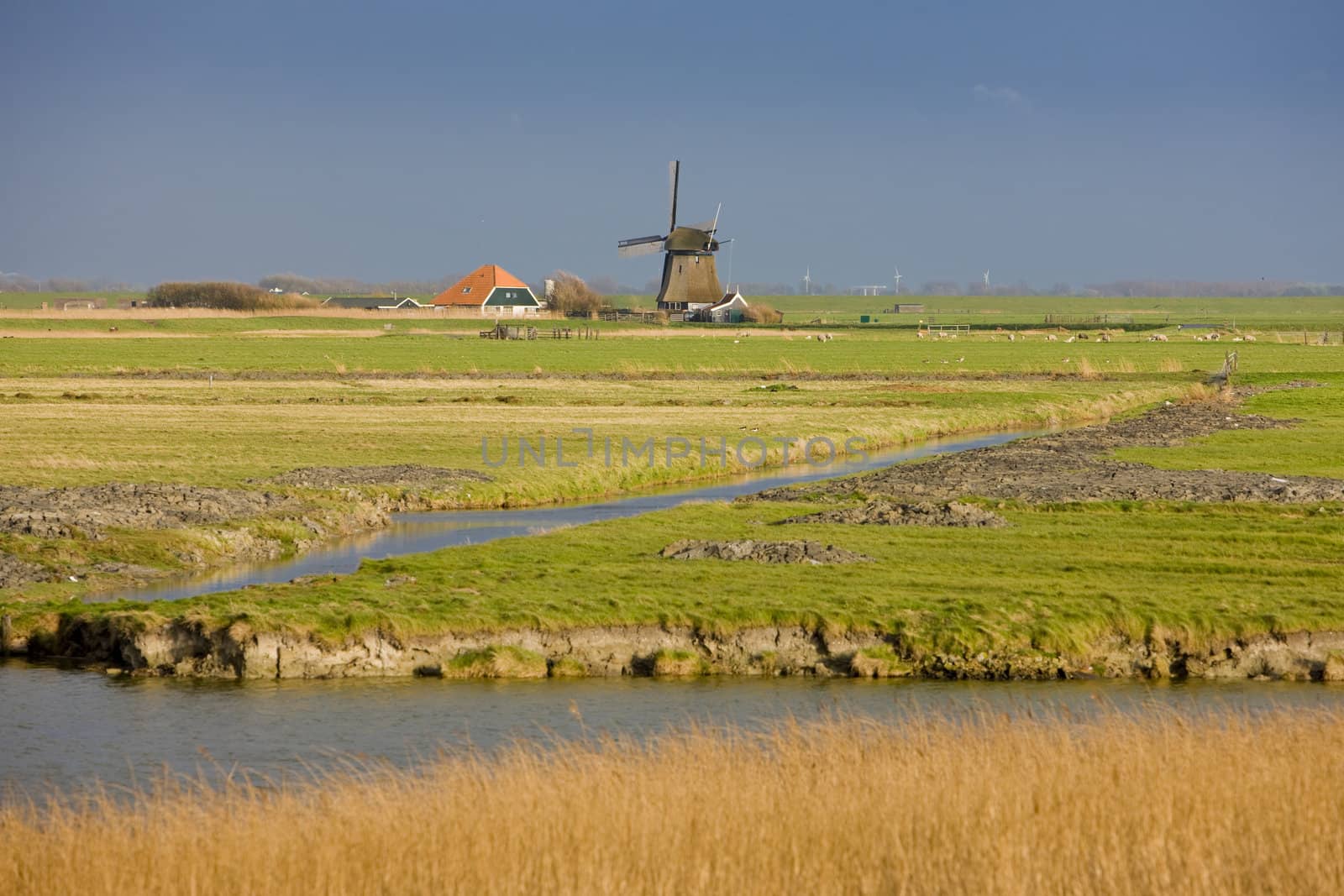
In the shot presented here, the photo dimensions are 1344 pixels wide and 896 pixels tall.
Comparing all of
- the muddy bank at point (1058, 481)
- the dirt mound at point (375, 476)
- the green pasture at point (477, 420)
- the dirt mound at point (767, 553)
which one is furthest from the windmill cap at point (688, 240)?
the dirt mound at point (767, 553)

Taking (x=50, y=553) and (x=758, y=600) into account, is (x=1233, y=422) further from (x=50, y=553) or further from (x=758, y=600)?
(x=50, y=553)

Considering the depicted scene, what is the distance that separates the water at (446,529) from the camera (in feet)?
85.6

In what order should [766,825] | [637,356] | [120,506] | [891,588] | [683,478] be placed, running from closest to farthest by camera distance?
[766,825]
[891,588]
[120,506]
[683,478]
[637,356]

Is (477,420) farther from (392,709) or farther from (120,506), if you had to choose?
(392,709)

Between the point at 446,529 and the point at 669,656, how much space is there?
527 inches

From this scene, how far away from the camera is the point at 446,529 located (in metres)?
33.0

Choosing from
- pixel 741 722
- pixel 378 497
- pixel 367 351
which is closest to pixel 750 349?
pixel 367 351

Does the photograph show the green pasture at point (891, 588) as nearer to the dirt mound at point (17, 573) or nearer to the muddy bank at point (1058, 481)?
the dirt mound at point (17, 573)

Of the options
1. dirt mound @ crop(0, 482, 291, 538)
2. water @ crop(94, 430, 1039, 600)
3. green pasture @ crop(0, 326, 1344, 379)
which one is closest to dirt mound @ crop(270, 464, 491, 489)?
water @ crop(94, 430, 1039, 600)

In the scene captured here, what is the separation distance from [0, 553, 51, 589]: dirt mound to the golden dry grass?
35.4ft

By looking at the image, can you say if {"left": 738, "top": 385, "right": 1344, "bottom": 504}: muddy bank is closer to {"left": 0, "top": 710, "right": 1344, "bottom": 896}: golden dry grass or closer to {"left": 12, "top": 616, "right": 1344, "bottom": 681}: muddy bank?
{"left": 12, "top": 616, "right": 1344, "bottom": 681}: muddy bank

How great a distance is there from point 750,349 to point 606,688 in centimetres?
10505

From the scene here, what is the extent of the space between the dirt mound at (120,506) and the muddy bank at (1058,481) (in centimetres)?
1129

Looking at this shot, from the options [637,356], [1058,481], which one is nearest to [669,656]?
[1058,481]
